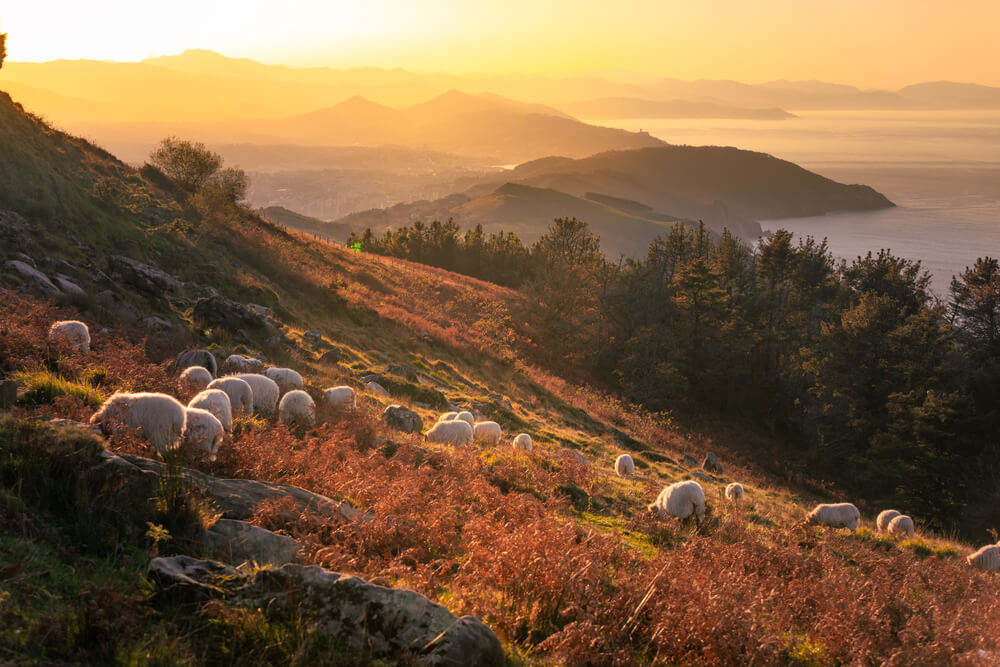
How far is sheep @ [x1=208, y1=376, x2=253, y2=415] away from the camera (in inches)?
466

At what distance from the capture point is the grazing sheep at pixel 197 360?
47.3 ft

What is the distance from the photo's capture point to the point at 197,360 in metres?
14.6

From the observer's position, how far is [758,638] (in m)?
5.55

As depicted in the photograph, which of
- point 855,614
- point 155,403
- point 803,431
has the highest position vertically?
point 155,403

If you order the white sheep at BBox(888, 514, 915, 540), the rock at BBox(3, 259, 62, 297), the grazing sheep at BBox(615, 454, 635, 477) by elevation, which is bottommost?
the white sheep at BBox(888, 514, 915, 540)

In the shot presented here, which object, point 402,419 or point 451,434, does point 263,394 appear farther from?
point 451,434

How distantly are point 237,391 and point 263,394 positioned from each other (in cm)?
80

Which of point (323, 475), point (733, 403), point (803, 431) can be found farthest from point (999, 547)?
point (733, 403)

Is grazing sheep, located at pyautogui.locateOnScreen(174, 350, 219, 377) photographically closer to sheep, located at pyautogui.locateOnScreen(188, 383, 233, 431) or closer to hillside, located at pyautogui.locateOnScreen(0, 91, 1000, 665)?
hillside, located at pyautogui.locateOnScreen(0, 91, 1000, 665)

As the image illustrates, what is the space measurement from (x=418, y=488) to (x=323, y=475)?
1.48 meters

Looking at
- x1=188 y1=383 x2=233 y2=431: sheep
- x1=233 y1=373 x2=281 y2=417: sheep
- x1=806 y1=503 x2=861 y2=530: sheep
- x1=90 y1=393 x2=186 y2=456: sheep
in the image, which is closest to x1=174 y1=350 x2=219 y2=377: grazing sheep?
x1=233 y1=373 x2=281 y2=417: sheep

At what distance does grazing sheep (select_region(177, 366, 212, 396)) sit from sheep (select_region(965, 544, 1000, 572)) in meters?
18.5

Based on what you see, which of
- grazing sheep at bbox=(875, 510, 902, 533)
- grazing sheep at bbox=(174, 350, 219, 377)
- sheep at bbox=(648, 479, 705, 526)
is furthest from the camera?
grazing sheep at bbox=(875, 510, 902, 533)

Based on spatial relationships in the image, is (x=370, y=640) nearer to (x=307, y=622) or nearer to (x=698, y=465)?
(x=307, y=622)
